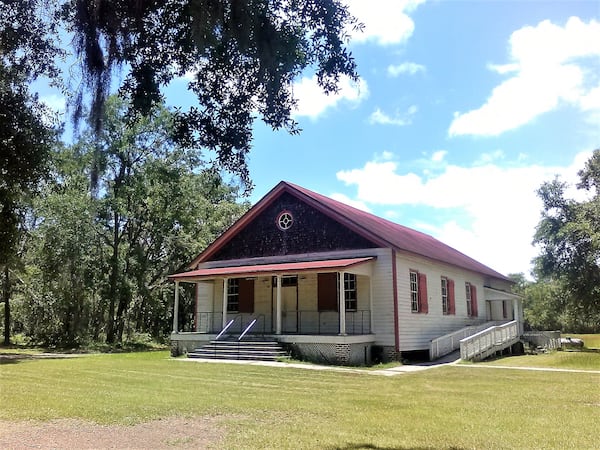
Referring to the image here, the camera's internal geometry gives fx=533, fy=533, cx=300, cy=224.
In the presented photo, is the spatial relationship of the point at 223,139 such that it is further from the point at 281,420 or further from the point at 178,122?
the point at 281,420

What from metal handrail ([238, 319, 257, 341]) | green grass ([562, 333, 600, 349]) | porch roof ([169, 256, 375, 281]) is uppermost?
porch roof ([169, 256, 375, 281])

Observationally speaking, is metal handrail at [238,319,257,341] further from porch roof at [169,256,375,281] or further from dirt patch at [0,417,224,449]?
dirt patch at [0,417,224,449]

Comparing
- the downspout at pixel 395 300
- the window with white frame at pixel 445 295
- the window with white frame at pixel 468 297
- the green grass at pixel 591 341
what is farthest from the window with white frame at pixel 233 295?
the green grass at pixel 591 341

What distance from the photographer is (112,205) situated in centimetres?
2972

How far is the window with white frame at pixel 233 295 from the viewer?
21812 millimetres

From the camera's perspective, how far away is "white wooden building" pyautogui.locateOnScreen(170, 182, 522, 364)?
18.1m

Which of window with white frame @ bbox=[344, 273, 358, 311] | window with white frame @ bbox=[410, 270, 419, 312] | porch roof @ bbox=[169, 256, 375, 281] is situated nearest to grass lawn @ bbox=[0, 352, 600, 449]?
porch roof @ bbox=[169, 256, 375, 281]

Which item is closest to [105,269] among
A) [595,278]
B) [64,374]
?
[64,374]

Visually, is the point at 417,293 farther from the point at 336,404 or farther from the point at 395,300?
the point at 336,404

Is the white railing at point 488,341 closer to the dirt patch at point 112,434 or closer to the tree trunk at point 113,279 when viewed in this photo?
the dirt patch at point 112,434

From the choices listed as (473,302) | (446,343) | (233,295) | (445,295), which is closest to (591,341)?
(473,302)

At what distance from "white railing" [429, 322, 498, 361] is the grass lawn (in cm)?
483

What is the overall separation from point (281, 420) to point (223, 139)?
12.9ft

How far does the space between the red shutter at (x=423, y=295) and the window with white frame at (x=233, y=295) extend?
7.26m
